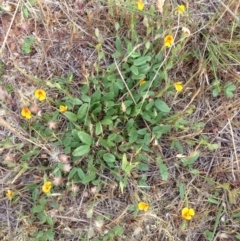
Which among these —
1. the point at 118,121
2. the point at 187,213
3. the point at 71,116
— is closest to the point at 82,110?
the point at 71,116

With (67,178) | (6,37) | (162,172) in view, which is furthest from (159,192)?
(6,37)

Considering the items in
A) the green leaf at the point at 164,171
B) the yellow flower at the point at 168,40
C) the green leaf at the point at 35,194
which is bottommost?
the green leaf at the point at 35,194

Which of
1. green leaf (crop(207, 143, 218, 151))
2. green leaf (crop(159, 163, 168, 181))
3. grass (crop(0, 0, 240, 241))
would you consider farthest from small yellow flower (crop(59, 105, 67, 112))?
green leaf (crop(207, 143, 218, 151))

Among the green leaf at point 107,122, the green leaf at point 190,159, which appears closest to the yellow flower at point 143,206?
the green leaf at point 190,159

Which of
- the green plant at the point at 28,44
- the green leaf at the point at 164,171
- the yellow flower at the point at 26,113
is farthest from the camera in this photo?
the green plant at the point at 28,44

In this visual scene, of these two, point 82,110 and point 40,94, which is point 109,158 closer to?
point 82,110

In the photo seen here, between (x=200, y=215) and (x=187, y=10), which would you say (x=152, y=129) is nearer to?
(x=200, y=215)

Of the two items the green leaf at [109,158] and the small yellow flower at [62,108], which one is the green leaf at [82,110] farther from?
the green leaf at [109,158]
